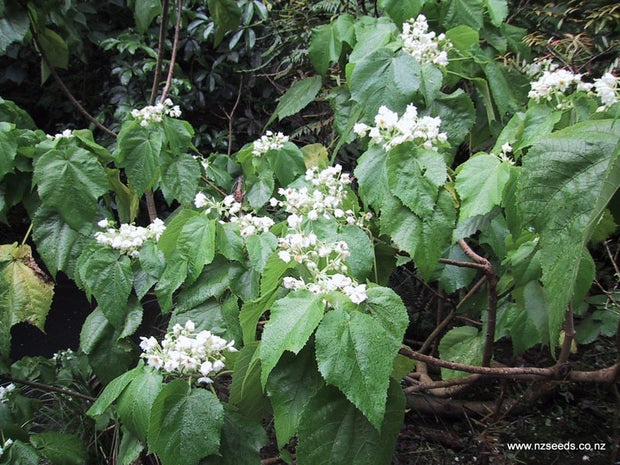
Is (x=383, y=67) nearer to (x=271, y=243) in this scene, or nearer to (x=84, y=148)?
(x=271, y=243)

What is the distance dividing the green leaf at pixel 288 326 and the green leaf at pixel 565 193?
296mm

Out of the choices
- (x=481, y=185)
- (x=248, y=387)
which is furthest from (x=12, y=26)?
(x=481, y=185)

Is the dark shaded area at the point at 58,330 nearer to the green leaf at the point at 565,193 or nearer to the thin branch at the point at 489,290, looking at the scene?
the thin branch at the point at 489,290

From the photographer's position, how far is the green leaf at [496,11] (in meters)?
1.36

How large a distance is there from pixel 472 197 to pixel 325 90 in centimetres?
127

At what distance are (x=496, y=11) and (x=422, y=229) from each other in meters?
0.81

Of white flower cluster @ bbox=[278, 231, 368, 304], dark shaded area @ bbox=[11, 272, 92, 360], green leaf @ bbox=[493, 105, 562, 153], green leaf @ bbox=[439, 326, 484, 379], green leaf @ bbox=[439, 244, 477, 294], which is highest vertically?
green leaf @ bbox=[493, 105, 562, 153]

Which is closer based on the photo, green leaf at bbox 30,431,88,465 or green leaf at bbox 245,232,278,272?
green leaf at bbox 245,232,278,272

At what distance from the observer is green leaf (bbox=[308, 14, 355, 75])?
4.89 feet

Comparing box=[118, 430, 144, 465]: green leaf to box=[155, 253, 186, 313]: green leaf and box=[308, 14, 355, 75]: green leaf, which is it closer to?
box=[155, 253, 186, 313]: green leaf

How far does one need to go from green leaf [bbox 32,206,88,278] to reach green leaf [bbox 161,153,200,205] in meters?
0.28

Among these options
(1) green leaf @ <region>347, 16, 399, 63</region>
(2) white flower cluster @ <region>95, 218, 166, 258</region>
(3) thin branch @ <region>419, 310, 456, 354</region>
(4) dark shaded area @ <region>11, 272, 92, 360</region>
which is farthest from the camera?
(4) dark shaded area @ <region>11, 272, 92, 360</region>

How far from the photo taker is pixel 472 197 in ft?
3.19

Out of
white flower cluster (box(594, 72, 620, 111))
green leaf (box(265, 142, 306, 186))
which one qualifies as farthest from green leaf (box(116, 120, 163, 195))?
white flower cluster (box(594, 72, 620, 111))
